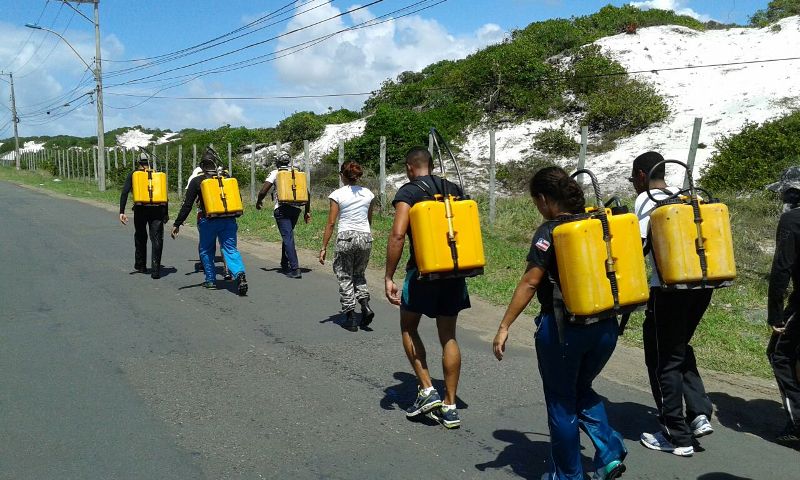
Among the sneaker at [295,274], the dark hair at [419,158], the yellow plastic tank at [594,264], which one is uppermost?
the dark hair at [419,158]

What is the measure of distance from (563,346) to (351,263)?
12.8 ft

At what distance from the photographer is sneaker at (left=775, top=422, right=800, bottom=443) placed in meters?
4.35

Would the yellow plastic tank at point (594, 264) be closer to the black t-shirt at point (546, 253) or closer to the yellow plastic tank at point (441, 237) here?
the black t-shirt at point (546, 253)

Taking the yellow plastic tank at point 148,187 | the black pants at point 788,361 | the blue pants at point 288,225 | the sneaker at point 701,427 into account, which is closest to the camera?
the sneaker at point 701,427

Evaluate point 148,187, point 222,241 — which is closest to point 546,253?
point 222,241

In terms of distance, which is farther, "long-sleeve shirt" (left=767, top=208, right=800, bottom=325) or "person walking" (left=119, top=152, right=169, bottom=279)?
"person walking" (left=119, top=152, right=169, bottom=279)

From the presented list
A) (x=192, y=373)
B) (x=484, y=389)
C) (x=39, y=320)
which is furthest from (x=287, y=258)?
(x=484, y=389)

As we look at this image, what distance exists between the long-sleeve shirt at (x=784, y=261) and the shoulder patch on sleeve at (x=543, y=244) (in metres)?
1.87

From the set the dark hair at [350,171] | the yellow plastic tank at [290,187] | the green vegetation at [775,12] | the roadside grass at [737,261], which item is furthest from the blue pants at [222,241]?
the green vegetation at [775,12]

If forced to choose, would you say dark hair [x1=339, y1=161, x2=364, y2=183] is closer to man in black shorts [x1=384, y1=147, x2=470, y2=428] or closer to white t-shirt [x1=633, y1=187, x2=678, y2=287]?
man in black shorts [x1=384, y1=147, x2=470, y2=428]

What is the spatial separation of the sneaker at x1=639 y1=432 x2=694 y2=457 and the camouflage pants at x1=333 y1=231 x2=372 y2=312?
340 cm

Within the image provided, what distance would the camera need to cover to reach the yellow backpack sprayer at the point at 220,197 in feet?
26.8

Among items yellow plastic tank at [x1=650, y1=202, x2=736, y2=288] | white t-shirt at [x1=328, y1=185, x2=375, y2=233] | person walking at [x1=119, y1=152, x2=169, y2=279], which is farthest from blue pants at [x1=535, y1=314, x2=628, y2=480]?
person walking at [x1=119, y1=152, x2=169, y2=279]

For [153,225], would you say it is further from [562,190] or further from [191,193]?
[562,190]
